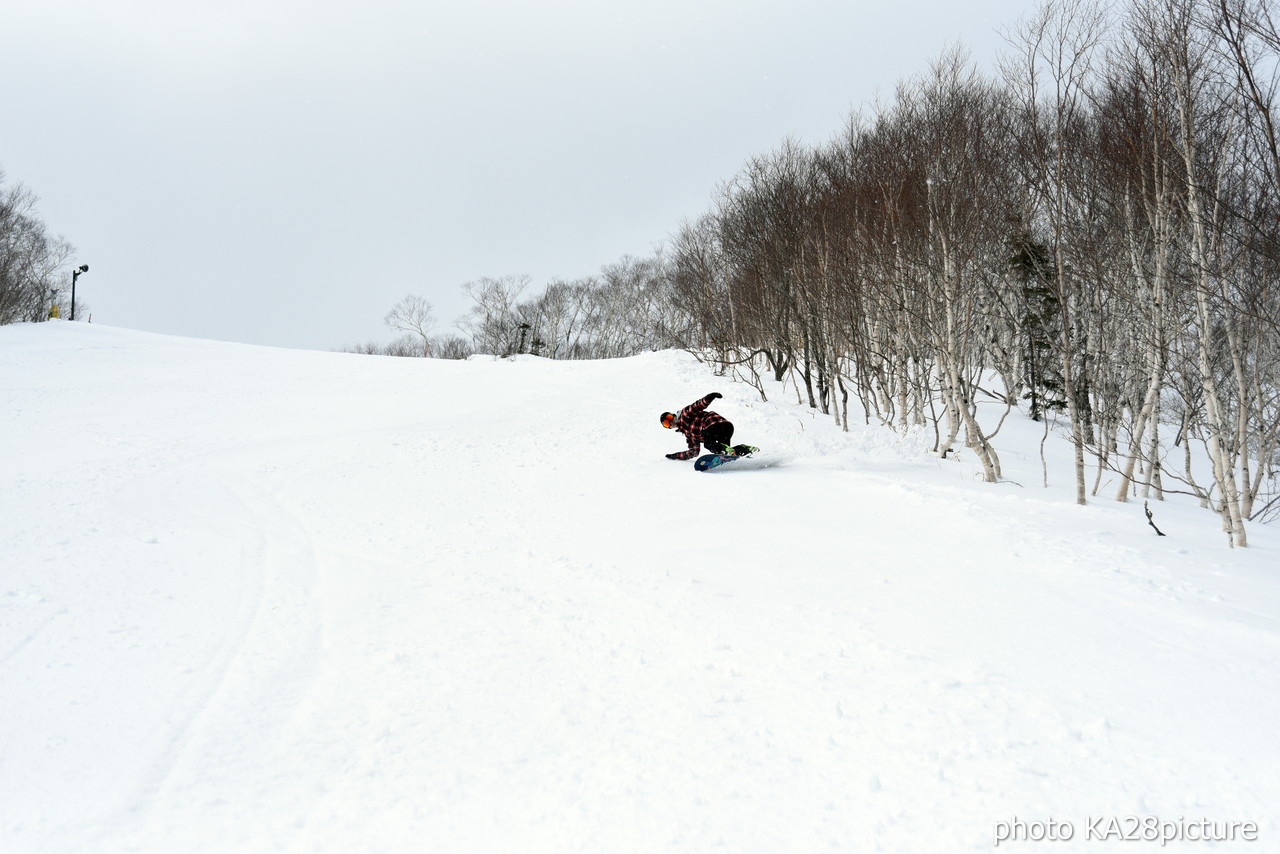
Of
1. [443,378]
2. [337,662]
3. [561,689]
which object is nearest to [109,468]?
[337,662]

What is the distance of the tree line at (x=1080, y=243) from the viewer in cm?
573

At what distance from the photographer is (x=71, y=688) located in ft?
10.2

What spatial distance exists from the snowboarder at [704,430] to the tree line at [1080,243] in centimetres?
309

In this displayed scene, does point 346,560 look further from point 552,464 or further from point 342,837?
point 552,464

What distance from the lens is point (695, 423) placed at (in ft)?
28.8

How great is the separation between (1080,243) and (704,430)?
196 inches

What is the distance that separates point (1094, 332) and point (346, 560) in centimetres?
1489

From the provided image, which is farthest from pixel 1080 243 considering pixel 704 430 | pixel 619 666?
pixel 619 666

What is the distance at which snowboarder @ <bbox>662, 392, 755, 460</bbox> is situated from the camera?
8.52 meters

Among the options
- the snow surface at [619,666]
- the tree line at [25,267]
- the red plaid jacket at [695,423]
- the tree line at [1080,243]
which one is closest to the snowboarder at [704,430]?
the red plaid jacket at [695,423]

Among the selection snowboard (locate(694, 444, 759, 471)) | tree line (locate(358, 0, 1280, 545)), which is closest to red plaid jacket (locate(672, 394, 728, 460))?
snowboard (locate(694, 444, 759, 471))

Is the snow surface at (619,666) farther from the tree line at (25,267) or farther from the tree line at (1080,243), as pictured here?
the tree line at (25,267)

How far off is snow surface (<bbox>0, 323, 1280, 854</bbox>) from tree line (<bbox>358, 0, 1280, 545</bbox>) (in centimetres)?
187

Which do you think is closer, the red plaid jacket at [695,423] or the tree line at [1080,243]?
the tree line at [1080,243]
